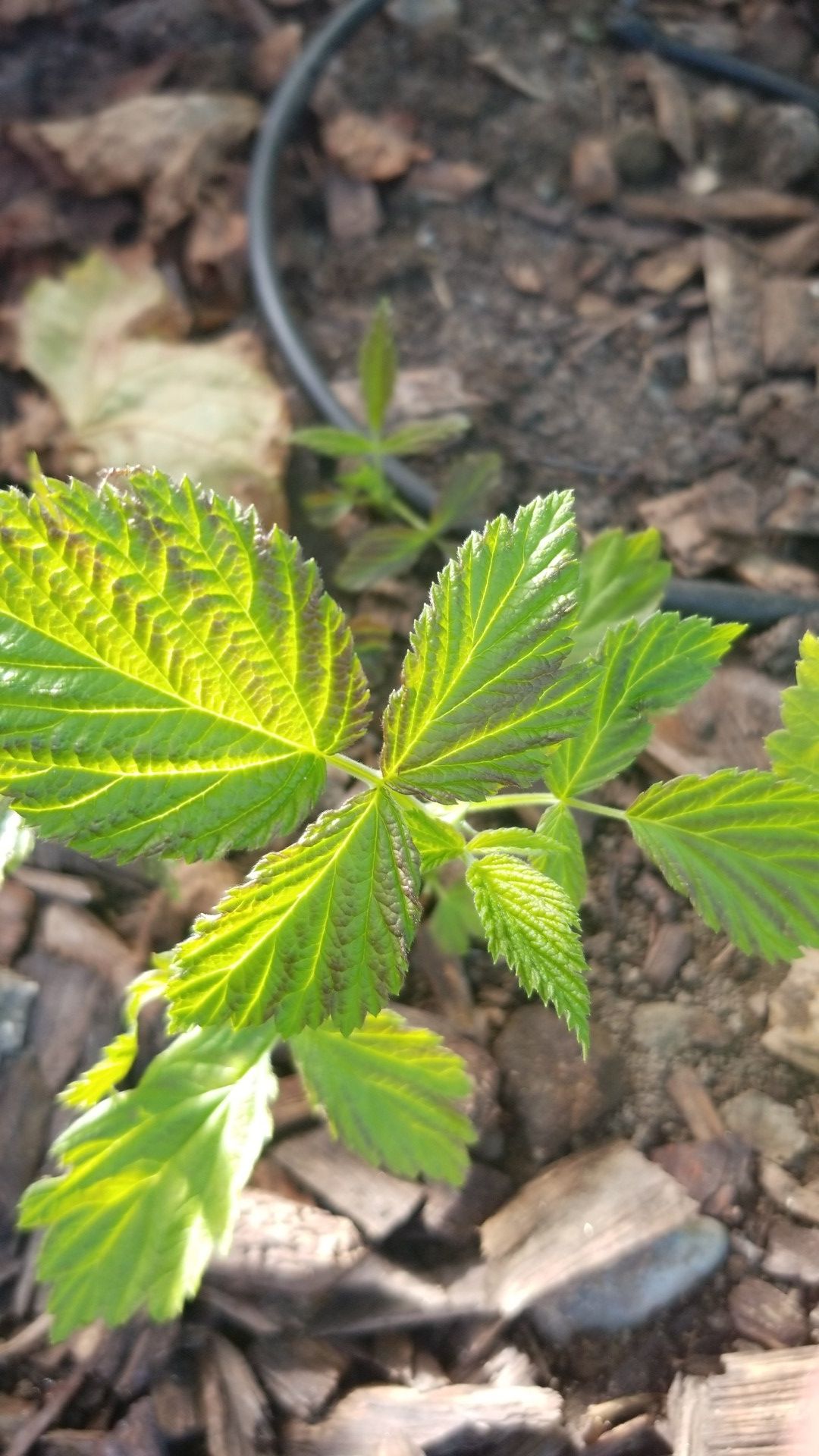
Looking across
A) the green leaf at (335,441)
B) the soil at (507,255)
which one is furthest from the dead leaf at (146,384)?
the green leaf at (335,441)

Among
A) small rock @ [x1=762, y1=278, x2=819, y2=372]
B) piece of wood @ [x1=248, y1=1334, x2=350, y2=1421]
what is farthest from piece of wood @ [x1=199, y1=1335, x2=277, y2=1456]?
small rock @ [x1=762, y1=278, x2=819, y2=372]

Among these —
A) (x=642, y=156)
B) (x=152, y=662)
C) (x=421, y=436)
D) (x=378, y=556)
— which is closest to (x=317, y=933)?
(x=152, y=662)

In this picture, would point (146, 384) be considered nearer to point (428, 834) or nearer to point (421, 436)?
point (421, 436)

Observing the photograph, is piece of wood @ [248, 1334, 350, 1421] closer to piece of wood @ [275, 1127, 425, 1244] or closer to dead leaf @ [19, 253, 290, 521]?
piece of wood @ [275, 1127, 425, 1244]

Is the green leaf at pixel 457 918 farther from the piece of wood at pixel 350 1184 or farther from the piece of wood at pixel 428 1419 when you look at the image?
the piece of wood at pixel 428 1419

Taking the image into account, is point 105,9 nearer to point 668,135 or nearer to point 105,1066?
point 668,135

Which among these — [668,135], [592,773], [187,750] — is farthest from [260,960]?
[668,135]
